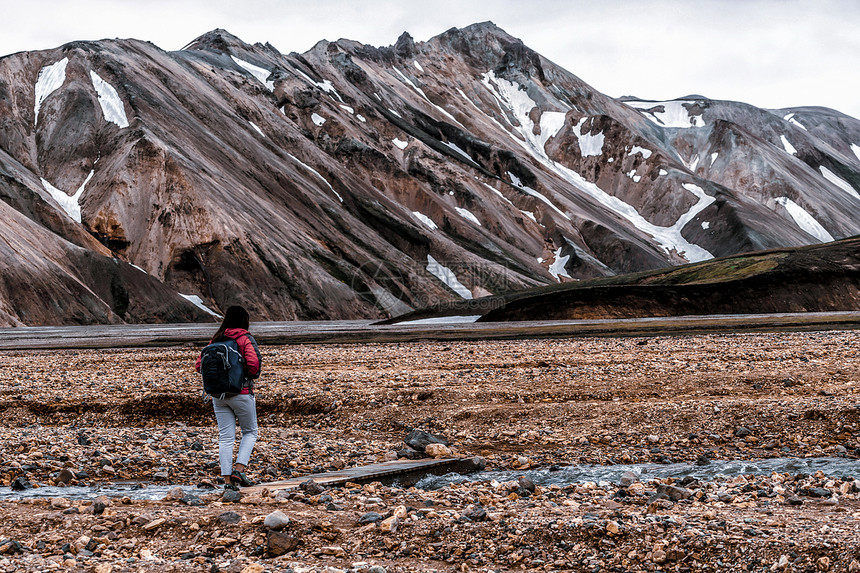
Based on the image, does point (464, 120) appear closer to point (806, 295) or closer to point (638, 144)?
point (638, 144)

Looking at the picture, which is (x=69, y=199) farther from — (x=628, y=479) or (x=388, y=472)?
(x=628, y=479)

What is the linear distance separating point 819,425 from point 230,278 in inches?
3690

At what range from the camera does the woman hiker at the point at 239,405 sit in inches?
387

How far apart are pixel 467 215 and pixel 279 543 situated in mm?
144623

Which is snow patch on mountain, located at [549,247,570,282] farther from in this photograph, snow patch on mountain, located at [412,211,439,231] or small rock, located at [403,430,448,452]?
small rock, located at [403,430,448,452]

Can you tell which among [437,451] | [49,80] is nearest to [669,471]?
[437,451]

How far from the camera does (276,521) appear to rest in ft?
24.5

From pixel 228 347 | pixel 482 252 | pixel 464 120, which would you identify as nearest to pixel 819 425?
pixel 228 347

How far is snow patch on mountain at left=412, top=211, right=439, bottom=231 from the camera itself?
468 feet

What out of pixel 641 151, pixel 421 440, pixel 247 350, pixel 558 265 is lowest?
pixel 421 440

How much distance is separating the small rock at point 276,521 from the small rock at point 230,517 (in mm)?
342

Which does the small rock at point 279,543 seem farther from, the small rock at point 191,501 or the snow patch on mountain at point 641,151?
the snow patch on mountain at point 641,151

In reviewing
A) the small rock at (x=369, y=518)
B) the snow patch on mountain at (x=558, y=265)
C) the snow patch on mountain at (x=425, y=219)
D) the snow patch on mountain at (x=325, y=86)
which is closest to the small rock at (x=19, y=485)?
the small rock at (x=369, y=518)

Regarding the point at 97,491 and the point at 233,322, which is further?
the point at 233,322
